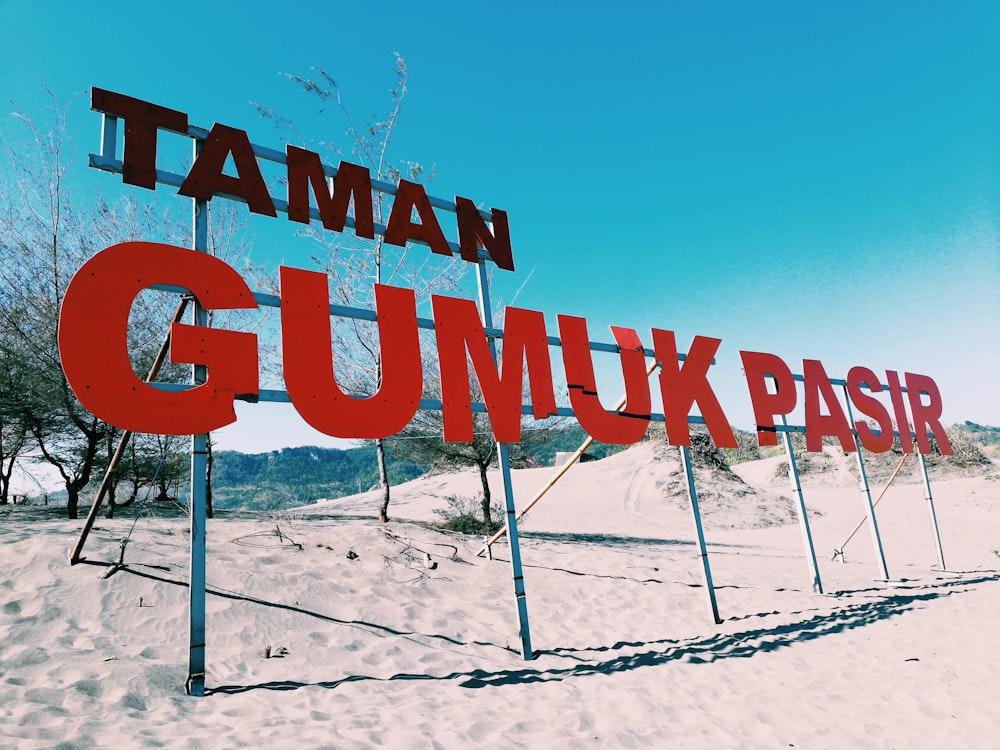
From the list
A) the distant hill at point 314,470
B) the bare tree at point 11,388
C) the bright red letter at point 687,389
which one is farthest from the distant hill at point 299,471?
the bright red letter at point 687,389

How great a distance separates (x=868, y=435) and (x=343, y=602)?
1115 centimetres

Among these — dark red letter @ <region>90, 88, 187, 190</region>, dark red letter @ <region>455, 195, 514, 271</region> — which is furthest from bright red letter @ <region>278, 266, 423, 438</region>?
dark red letter @ <region>455, 195, 514, 271</region>

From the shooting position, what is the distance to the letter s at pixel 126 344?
430 cm

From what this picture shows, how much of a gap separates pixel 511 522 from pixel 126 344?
4427mm

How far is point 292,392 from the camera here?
5.27 metres

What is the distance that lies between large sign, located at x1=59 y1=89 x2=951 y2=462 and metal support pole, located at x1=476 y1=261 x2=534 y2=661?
0.78ft

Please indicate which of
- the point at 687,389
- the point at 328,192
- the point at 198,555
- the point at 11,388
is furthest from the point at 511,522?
the point at 11,388

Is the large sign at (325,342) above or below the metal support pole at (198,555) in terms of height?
above

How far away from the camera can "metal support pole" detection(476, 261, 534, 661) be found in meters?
5.73

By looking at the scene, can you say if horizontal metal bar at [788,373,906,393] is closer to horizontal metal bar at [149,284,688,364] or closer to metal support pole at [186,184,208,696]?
horizontal metal bar at [149,284,688,364]

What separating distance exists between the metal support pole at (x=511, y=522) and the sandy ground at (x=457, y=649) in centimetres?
30

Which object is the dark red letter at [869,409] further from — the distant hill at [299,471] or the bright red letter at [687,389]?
the distant hill at [299,471]

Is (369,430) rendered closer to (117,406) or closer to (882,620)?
(117,406)

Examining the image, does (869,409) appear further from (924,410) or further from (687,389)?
(687,389)
